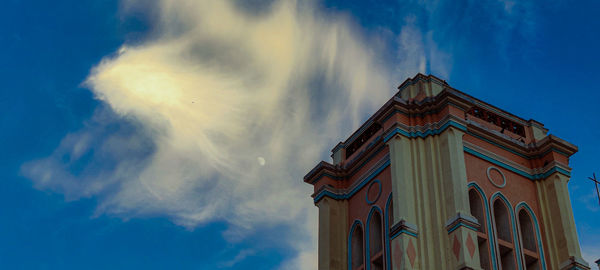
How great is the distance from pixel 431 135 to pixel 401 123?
2.61ft

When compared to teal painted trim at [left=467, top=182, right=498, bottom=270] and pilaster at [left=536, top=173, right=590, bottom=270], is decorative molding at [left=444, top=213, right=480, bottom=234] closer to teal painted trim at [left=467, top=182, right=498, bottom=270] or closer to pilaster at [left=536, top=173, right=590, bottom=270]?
teal painted trim at [left=467, top=182, right=498, bottom=270]

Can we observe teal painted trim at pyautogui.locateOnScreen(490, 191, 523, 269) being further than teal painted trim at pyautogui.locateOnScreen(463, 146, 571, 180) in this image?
No

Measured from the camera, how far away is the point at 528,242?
2156cm

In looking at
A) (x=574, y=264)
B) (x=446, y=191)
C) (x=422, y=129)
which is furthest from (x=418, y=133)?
(x=574, y=264)

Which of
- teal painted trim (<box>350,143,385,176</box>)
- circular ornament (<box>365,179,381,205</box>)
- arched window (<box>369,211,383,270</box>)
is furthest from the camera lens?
teal painted trim (<box>350,143,385,176</box>)

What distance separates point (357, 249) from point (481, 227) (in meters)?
3.93

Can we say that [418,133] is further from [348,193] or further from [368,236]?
[348,193]

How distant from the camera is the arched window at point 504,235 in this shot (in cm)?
2052

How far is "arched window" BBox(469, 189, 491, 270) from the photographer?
65.6 ft

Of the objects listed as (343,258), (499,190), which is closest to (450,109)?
(499,190)

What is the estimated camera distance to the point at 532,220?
22.0 meters

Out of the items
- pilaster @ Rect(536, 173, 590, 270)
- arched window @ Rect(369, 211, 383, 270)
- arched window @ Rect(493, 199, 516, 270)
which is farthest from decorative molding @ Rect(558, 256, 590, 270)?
arched window @ Rect(369, 211, 383, 270)

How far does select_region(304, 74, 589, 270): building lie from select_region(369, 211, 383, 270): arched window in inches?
1.1

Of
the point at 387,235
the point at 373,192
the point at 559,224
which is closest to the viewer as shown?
the point at 387,235
